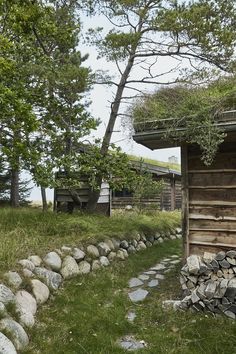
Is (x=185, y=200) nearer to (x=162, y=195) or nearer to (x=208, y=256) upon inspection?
(x=208, y=256)

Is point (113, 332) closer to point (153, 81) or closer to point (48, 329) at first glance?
point (48, 329)

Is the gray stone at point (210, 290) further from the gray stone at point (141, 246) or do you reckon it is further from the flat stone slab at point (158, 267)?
the gray stone at point (141, 246)

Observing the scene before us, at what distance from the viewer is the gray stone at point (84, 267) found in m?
6.62

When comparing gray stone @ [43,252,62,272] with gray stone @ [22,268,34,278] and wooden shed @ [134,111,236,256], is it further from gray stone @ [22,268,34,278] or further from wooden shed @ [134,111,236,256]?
wooden shed @ [134,111,236,256]

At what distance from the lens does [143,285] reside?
6.64 metres

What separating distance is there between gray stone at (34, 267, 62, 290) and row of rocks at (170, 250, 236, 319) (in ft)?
6.19

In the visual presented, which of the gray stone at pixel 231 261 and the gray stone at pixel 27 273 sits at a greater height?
the gray stone at pixel 231 261

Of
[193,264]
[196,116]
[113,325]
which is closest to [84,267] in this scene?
[113,325]

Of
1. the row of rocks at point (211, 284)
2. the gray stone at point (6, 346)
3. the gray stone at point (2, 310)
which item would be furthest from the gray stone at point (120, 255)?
the gray stone at point (6, 346)

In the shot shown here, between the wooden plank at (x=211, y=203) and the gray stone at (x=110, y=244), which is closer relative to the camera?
the wooden plank at (x=211, y=203)

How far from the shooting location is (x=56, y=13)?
1059 centimetres

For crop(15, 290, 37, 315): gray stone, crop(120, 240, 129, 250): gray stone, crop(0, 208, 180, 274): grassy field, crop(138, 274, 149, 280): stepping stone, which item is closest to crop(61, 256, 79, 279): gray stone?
crop(0, 208, 180, 274): grassy field

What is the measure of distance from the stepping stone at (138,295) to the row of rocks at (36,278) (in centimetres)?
102

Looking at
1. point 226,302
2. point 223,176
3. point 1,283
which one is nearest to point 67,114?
point 223,176
